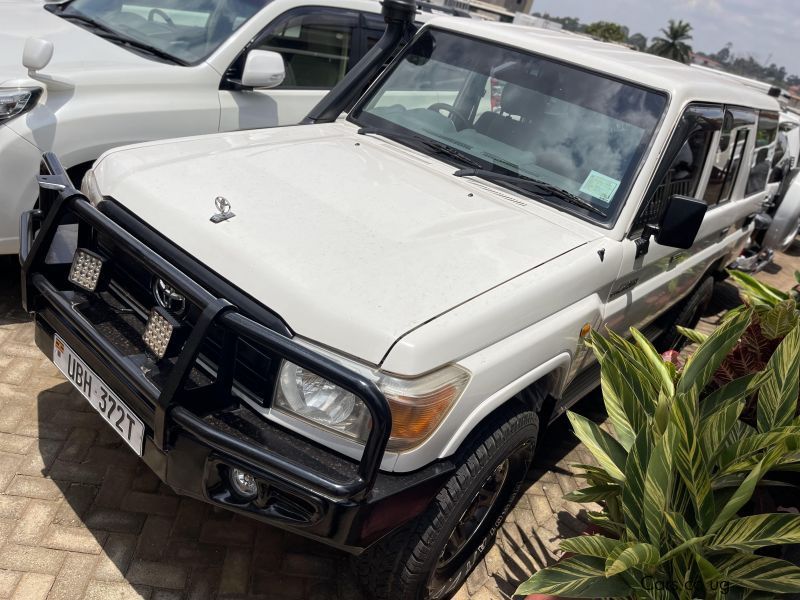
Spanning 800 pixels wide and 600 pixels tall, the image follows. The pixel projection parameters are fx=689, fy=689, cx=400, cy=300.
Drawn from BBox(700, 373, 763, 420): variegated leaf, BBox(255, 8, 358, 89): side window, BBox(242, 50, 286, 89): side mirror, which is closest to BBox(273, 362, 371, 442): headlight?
BBox(700, 373, 763, 420): variegated leaf

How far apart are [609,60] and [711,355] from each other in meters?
1.54

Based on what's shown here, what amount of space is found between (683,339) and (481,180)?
2.67 m

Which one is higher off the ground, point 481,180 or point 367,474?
point 481,180

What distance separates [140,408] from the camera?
83.4 inches

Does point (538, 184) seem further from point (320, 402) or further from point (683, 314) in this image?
point (683, 314)

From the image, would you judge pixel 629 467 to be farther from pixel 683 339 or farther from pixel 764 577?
pixel 683 339

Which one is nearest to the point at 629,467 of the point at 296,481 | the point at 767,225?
the point at 296,481

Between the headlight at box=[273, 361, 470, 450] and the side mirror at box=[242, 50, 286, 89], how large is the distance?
103 inches

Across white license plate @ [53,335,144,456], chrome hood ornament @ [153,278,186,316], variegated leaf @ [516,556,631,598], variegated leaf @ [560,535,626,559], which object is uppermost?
chrome hood ornament @ [153,278,186,316]

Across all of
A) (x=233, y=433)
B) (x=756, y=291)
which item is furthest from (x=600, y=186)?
(x=233, y=433)

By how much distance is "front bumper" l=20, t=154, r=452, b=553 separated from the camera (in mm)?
1895

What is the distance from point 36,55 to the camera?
133 inches

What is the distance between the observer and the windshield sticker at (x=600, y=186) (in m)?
2.94

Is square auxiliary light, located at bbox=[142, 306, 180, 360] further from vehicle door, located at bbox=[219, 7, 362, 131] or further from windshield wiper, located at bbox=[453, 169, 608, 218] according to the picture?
vehicle door, located at bbox=[219, 7, 362, 131]
